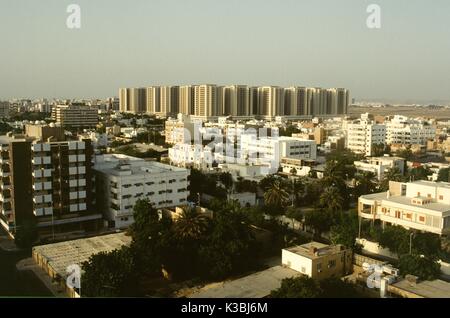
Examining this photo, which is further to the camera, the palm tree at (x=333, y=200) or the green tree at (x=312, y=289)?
the palm tree at (x=333, y=200)

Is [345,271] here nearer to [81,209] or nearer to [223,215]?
[223,215]

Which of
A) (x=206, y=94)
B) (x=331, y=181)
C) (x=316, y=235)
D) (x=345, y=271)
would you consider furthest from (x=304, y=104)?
(x=345, y=271)

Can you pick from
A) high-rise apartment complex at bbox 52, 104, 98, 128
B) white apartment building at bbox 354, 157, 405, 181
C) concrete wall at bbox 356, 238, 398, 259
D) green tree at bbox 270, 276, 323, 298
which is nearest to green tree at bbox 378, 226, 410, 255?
concrete wall at bbox 356, 238, 398, 259

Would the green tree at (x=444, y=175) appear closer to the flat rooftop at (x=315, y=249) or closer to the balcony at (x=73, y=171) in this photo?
the flat rooftop at (x=315, y=249)

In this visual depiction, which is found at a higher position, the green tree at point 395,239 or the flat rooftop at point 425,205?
the flat rooftop at point 425,205

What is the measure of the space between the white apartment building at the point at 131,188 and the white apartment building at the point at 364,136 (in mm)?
11645

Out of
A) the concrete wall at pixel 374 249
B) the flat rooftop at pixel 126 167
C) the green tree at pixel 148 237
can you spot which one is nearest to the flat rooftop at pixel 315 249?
the concrete wall at pixel 374 249

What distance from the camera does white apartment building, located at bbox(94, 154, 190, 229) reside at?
9.70 meters

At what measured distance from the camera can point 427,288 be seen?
222 inches

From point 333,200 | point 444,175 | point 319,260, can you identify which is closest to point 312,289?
point 319,260

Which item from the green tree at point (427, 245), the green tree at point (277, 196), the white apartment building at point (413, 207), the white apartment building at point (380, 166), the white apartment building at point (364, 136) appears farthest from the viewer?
the white apartment building at point (364, 136)

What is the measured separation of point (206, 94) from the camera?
33.7 metres

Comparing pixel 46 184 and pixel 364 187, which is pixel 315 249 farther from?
pixel 364 187

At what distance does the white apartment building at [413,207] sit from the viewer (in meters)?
8.28
